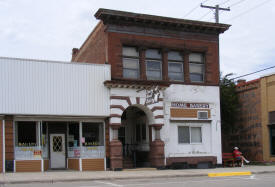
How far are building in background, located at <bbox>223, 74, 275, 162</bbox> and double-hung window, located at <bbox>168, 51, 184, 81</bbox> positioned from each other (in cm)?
647

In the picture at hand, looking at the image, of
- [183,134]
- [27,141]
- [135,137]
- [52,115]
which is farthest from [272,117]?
[27,141]

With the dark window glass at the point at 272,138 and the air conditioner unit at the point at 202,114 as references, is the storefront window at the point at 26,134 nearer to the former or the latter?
the air conditioner unit at the point at 202,114

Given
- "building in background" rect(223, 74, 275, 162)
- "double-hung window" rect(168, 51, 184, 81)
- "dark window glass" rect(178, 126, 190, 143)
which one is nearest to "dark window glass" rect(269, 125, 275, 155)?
"building in background" rect(223, 74, 275, 162)

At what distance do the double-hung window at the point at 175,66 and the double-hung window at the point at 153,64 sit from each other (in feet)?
2.17

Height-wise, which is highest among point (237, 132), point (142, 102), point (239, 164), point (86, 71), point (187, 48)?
point (187, 48)

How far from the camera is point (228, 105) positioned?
30.7 metres

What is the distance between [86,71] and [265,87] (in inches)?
499

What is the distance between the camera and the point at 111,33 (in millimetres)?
23938

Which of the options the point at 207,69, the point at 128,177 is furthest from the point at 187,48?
the point at 128,177

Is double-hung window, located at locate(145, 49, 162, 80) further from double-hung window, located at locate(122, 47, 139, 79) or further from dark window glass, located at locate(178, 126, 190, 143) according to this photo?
dark window glass, located at locate(178, 126, 190, 143)

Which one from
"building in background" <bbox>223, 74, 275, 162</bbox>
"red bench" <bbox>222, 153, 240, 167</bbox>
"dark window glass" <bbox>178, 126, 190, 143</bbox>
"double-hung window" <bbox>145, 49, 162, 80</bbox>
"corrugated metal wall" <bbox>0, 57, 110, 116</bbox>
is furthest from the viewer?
"building in background" <bbox>223, 74, 275, 162</bbox>

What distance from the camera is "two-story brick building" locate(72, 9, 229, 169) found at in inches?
936

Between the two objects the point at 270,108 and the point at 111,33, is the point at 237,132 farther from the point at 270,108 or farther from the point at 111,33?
the point at 111,33

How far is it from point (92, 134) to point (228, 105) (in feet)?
38.0
